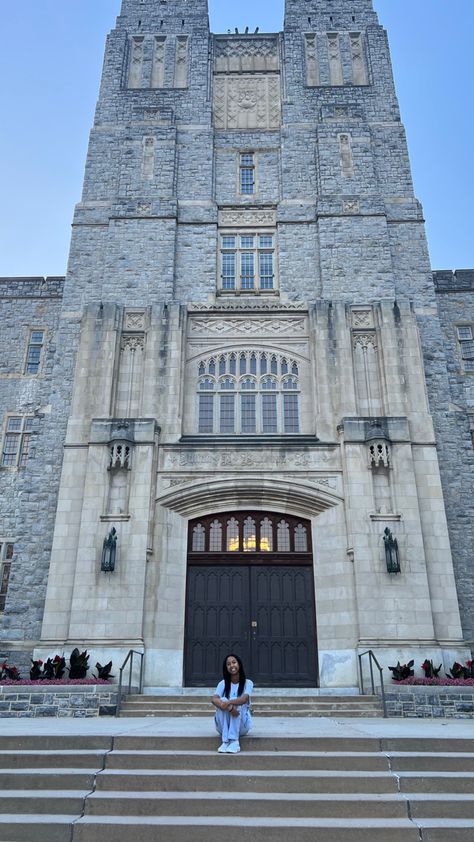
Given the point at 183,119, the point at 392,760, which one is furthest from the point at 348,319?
the point at 392,760

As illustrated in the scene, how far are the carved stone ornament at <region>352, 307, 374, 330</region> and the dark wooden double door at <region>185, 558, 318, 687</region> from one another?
24.3ft

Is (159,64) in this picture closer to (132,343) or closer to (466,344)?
(132,343)

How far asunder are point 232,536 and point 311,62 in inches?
776

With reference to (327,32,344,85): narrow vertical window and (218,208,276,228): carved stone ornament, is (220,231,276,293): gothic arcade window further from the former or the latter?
(327,32,344,85): narrow vertical window

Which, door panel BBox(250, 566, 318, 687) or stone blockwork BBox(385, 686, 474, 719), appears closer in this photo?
stone blockwork BBox(385, 686, 474, 719)

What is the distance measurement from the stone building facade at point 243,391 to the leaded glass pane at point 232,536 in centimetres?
15

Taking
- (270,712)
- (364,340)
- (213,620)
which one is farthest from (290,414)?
(270,712)

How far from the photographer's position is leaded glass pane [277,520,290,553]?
17.1 metres

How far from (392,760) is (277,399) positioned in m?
12.7

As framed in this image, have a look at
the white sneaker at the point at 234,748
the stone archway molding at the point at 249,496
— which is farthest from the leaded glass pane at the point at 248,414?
the white sneaker at the point at 234,748

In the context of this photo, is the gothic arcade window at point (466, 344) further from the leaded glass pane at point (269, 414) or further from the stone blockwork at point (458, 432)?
the leaded glass pane at point (269, 414)

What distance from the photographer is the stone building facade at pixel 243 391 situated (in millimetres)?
15953

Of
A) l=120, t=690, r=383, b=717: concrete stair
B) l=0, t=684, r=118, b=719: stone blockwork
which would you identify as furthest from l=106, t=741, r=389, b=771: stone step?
l=120, t=690, r=383, b=717: concrete stair

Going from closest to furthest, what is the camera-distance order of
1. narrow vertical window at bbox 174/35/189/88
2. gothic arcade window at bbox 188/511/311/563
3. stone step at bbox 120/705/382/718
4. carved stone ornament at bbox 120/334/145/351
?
stone step at bbox 120/705/382/718 < gothic arcade window at bbox 188/511/311/563 < carved stone ornament at bbox 120/334/145/351 < narrow vertical window at bbox 174/35/189/88
